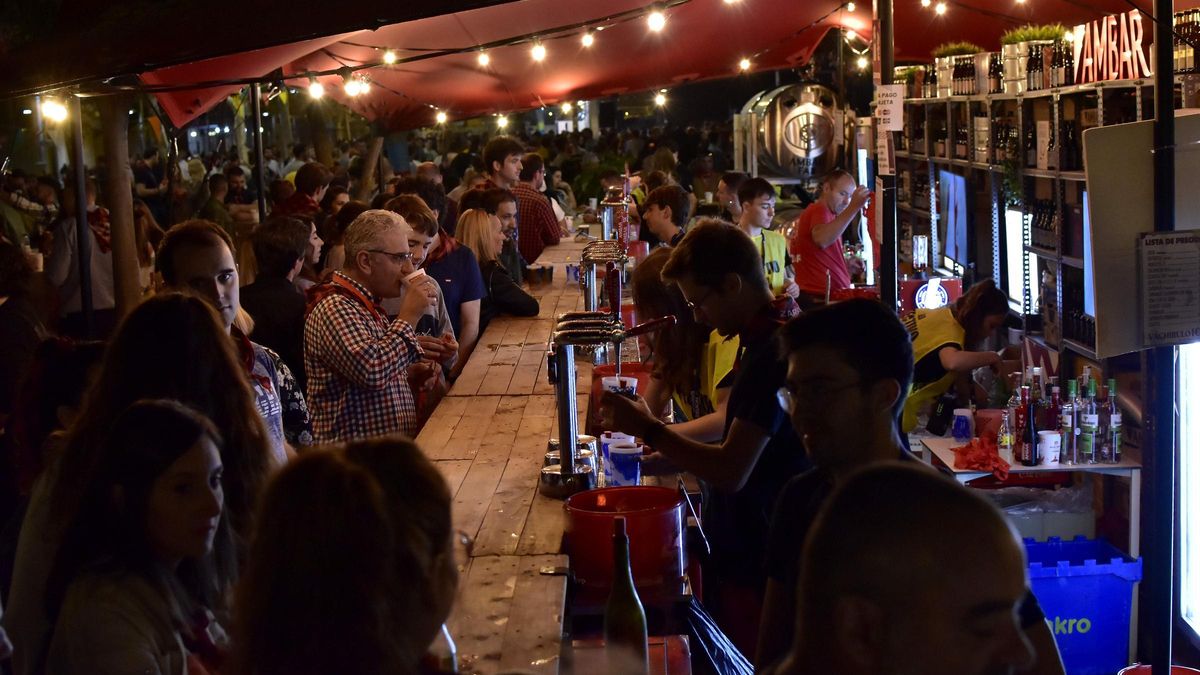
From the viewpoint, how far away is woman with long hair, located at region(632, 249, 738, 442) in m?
A: 4.27

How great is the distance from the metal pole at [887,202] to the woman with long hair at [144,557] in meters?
4.09

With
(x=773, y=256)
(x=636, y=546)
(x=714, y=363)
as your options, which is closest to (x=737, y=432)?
(x=636, y=546)

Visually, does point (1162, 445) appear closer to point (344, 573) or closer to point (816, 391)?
point (816, 391)

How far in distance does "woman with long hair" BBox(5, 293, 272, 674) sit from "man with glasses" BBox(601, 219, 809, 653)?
1.06 meters

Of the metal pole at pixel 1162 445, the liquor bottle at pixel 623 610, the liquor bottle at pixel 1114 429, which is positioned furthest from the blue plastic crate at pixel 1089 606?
the liquor bottle at pixel 623 610

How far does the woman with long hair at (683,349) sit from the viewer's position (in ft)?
14.0

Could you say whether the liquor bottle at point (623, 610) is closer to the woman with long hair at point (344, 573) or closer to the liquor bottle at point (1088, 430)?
the woman with long hair at point (344, 573)

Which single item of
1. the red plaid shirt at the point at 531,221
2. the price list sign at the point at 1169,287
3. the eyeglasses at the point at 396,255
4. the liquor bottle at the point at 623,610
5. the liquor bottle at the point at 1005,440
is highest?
the red plaid shirt at the point at 531,221

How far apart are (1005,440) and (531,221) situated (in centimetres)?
532

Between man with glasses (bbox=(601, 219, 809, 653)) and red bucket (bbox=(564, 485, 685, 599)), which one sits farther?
man with glasses (bbox=(601, 219, 809, 653))

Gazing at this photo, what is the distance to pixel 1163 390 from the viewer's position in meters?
3.53

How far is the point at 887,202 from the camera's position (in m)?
6.07

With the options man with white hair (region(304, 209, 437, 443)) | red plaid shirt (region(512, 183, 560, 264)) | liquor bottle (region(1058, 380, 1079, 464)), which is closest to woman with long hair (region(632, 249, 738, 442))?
man with white hair (region(304, 209, 437, 443))

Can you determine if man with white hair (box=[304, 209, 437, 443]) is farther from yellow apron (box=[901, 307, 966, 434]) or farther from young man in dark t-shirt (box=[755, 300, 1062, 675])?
yellow apron (box=[901, 307, 966, 434])
